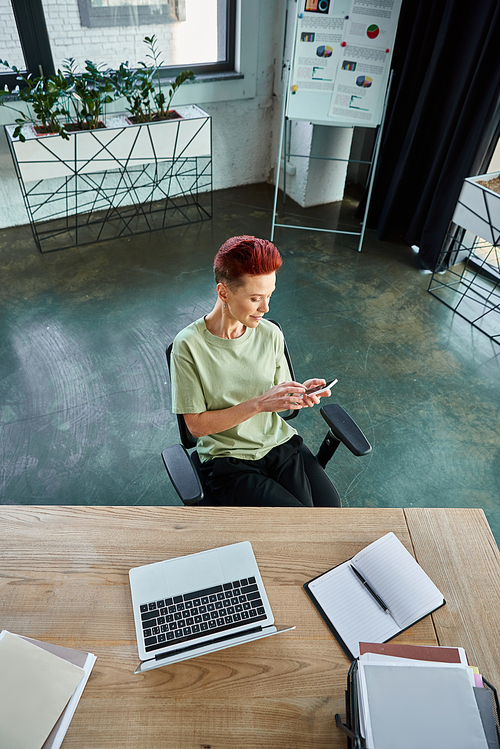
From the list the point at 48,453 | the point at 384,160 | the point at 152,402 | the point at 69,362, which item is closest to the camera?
the point at 48,453

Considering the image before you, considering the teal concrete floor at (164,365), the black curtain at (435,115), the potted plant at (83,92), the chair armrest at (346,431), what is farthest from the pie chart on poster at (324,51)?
the chair armrest at (346,431)

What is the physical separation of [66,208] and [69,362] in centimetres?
184

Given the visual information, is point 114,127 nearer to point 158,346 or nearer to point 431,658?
point 158,346

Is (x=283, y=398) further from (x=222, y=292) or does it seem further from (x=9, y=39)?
(x=9, y=39)

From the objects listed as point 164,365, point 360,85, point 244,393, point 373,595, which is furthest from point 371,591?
point 360,85

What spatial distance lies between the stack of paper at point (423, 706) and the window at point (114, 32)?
422 cm

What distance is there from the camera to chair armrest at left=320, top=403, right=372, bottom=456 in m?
1.66

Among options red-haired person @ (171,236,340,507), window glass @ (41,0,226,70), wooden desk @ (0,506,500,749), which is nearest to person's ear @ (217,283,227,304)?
red-haired person @ (171,236,340,507)

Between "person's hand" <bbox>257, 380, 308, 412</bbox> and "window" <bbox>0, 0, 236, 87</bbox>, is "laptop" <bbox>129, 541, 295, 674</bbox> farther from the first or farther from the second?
"window" <bbox>0, 0, 236, 87</bbox>

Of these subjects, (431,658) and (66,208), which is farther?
(66,208)

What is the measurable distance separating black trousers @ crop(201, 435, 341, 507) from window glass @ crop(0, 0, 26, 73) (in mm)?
3496

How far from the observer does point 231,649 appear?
1.15 metres

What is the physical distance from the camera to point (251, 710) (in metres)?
1.06

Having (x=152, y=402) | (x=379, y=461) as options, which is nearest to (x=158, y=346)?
(x=152, y=402)
